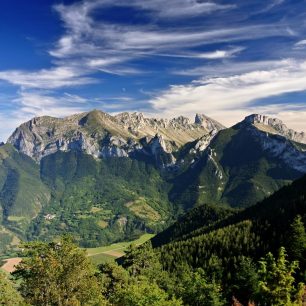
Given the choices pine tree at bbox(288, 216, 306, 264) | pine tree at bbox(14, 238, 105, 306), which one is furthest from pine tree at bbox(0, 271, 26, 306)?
pine tree at bbox(288, 216, 306, 264)

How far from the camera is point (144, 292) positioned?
82.1 metres

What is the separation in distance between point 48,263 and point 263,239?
141m

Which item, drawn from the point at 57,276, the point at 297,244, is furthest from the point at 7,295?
the point at 297,244

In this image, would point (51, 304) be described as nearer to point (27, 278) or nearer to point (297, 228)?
point (27, 278)

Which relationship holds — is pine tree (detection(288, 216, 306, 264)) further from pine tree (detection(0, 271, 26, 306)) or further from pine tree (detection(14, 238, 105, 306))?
pine tree (detection(0, 271, 26, 306))

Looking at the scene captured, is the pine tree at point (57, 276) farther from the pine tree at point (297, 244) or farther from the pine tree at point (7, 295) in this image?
the pine tree at point (297, 244)

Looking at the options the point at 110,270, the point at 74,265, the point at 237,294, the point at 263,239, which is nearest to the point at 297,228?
the point at 237,294

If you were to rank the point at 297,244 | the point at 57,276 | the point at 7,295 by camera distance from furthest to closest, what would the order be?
the point at 297,244 < the point at 57,276 < the point at 7,295

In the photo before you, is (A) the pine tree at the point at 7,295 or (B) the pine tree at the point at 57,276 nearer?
(A) the pine tree at the point at 7,295

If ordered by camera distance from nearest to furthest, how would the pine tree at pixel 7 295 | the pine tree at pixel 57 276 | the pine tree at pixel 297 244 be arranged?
1. the pine tree at pixel 7 295
2. the pine tree at pixel 57 276
3. the pine tree at pixel 297 244

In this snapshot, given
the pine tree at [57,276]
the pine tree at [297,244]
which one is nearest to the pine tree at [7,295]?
the pine tree at [57,276]

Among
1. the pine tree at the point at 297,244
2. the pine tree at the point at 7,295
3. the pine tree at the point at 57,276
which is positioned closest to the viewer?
the pine tree at the point at 7,295

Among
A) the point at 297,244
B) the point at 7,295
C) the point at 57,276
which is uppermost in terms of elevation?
the point at 57,276

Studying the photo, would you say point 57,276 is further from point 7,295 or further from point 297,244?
point 297,244
